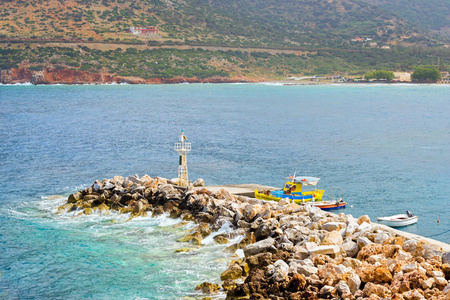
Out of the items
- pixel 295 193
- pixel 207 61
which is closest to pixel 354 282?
pixel 295 193

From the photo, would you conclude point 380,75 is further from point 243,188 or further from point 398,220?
point 398,220

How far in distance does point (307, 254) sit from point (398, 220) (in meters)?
10.9

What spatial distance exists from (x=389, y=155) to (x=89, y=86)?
115128mm

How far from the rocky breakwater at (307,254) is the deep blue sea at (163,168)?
1.12 metres

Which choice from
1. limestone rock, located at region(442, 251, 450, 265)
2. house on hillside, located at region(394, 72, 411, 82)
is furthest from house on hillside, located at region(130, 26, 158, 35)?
limestone rock, located at region(442, 251, 450, 265)

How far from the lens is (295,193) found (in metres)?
29.2

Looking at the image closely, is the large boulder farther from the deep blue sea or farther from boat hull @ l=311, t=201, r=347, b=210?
boat hull @ l=311, t=201, r=347, b=210

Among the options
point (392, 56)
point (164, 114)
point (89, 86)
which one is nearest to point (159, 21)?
point (89, 86)

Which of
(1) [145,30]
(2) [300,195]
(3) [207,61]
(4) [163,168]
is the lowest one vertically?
(4) [163,168]

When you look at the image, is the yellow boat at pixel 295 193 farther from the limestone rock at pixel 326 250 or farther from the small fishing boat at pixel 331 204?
the limestone rock at pixel 326 250

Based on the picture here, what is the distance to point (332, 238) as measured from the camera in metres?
17.9

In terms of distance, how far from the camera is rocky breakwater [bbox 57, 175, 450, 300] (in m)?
14.3

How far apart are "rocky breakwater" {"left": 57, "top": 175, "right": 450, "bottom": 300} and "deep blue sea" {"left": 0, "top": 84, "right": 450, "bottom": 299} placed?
1118mm

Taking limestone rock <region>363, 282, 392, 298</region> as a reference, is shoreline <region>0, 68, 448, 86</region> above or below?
below
